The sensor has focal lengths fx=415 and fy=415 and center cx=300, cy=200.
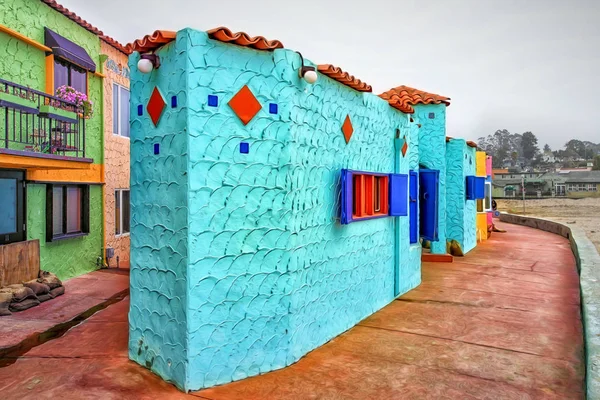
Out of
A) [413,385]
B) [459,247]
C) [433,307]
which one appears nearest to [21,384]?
[413,385]

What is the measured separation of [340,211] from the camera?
5352 millimetres

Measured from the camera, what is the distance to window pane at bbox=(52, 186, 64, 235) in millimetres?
9125

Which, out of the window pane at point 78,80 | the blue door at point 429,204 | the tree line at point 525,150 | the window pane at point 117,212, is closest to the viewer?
the blue door at point 429,204

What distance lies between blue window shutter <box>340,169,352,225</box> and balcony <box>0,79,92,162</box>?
543cm

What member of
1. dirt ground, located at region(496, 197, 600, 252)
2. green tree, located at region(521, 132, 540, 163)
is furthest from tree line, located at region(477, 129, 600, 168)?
dirt ground, located at region(496, 197, 600, 252)

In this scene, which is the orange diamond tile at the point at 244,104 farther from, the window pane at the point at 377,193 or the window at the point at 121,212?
the window at the point at 121,212

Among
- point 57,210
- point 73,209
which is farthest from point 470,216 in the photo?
point 57,210

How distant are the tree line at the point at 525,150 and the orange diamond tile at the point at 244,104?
10307 centimetres

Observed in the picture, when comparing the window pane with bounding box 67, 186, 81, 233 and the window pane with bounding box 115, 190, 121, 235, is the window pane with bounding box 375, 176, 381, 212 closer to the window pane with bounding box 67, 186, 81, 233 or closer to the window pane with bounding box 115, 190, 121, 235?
the window pane with bounding box 67, 186, 81, 233

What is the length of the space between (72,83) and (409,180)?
7.77 metres

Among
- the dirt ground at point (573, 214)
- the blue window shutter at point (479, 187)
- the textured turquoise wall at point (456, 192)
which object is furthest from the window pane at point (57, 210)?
the dirt ground at point (573, 214)

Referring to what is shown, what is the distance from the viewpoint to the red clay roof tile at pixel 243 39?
3.82 meters

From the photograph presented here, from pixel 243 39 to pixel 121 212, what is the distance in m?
8.98

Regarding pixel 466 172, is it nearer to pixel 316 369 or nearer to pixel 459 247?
pixel 459 247
